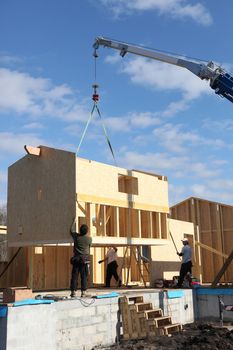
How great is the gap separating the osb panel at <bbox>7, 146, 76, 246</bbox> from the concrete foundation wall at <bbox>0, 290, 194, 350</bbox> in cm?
295

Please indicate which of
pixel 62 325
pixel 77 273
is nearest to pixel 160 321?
pixel 77 273

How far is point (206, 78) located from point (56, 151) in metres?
5.47

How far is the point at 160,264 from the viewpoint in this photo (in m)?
16.5

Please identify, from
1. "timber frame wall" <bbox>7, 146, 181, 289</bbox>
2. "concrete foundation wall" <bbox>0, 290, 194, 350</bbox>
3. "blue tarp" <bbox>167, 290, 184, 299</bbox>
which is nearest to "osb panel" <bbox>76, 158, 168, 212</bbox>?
"timber frame wall" <bbox>7, 146, 181, 289</bbox>

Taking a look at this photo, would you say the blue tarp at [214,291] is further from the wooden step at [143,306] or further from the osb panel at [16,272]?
the osb panel at [16,272]

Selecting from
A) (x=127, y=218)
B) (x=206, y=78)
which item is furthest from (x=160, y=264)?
(x=206, y=78)

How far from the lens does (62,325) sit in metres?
8.66

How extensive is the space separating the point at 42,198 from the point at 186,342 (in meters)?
6.03

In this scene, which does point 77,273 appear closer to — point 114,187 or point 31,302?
point 31,302

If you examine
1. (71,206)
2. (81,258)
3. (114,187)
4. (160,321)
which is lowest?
(160,321)

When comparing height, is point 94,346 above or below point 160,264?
below

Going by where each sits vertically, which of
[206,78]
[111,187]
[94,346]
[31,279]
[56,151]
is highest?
[206,78]

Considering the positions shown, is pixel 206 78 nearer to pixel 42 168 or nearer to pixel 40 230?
pixel 42 168

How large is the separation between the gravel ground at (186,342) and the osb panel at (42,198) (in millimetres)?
3660
